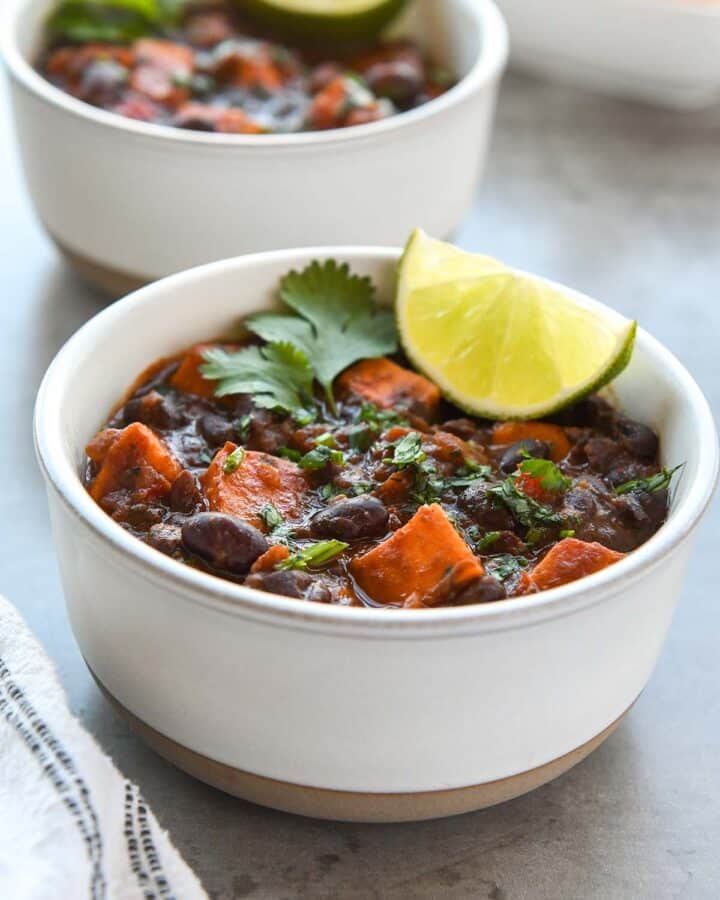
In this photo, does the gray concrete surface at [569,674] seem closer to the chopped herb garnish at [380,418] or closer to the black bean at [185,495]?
the black bean at [185,495]

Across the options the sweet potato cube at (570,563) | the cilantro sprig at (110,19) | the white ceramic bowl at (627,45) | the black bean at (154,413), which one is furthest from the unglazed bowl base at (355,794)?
the white ceramic bowl at (627,45)

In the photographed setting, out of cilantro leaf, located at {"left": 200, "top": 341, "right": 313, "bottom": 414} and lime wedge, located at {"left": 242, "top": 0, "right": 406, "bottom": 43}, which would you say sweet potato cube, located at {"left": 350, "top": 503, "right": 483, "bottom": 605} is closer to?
cilantro leaf, located at {"left": 200, "top": 341, "right": 313, "bottom": 414}

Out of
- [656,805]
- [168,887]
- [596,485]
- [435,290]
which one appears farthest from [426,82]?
[168,887]

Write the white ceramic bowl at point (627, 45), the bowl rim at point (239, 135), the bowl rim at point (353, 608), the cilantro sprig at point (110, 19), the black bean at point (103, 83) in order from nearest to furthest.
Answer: the bowl rim at point (353, 608)
the bowl rim at point (239, 135)
the black bean at point (103, 83)
the cilantro sprig at point (110, 19)
the white ceramic bowl at point (627, 45)

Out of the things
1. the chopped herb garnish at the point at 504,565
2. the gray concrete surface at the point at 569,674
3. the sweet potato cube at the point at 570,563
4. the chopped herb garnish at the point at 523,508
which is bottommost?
the gray concrete surface at the point at 569,674

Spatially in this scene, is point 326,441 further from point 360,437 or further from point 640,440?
point 640,440

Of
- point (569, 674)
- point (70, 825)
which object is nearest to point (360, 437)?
point (569, 674)

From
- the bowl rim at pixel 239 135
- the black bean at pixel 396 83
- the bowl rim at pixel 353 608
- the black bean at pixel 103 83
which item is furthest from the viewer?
the black bean at pixel 396 83
